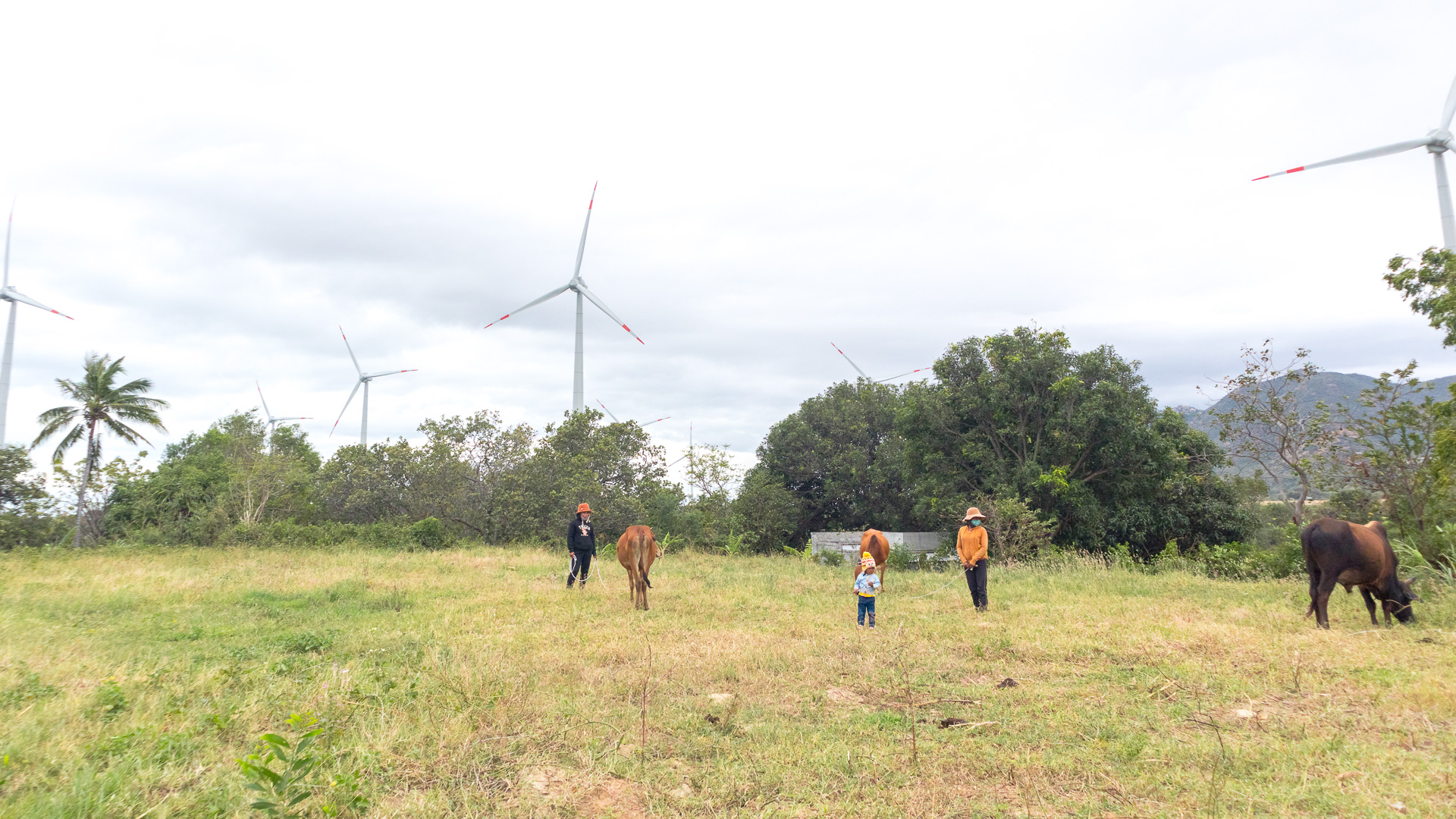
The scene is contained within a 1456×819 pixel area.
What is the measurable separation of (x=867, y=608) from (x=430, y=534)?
2165 cm

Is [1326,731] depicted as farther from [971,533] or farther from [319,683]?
[319,683]

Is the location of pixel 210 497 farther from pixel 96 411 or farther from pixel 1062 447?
pixel 1062 447

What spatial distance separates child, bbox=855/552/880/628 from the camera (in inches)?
408

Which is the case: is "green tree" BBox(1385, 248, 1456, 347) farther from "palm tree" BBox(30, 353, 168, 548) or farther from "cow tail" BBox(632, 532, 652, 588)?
"palm tree" BBox(30, 353, 168, 548)

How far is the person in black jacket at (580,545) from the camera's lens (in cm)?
1473

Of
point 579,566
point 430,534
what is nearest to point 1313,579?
point 579,566

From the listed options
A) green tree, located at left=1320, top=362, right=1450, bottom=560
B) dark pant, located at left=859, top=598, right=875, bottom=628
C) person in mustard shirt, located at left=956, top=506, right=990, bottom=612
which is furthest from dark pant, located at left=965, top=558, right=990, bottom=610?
green tree, located at left=1320, top=362, right=1450, bottom=560

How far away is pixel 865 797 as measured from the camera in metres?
4.54

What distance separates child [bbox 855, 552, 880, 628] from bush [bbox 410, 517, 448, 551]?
68.4 ft

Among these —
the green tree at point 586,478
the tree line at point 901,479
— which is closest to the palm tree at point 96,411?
the tree line at point 901,479

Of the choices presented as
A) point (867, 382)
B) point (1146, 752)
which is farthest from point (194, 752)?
A: point (867, 382)

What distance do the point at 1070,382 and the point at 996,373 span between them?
8.46 feet

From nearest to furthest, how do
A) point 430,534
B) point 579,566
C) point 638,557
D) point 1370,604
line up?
point 1370,604
point 638,557
point 579,566
point 430,534

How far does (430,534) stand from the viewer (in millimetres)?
27938
